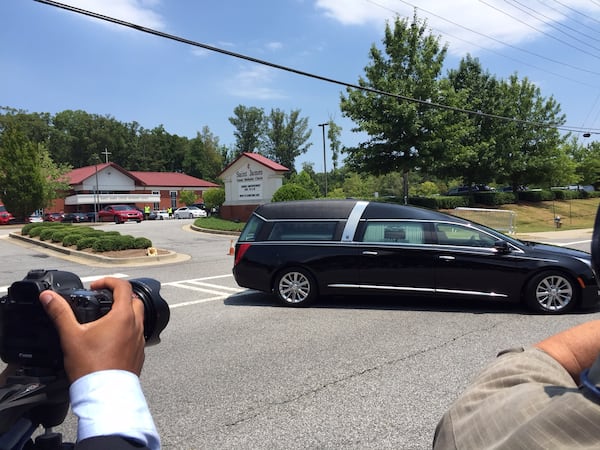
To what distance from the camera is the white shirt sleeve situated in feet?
3.16

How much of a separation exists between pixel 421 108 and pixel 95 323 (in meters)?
25.9

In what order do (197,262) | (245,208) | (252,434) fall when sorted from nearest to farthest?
(252,434)
(197,262)
(245,208)

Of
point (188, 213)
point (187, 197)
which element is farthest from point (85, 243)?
point (187, 197)

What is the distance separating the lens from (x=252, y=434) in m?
3.31

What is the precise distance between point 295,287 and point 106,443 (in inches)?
260

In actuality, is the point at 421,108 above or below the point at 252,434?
above


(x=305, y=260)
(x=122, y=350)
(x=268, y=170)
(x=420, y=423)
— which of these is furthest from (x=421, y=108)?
(x=122, y=350)

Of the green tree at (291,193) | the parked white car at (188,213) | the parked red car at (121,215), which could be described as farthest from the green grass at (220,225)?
the parked white car at (188,213)

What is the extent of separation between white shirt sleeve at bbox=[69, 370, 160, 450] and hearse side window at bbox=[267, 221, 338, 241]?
6602 mm

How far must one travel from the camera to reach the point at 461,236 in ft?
23.3

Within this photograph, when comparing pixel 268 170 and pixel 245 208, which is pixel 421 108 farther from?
pixel 245 208

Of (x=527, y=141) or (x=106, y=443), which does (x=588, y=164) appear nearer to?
(x=527, y=141)

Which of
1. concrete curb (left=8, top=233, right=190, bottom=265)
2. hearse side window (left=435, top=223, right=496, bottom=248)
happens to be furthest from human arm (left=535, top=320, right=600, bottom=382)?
concrete curb (left=8, top=233, right=190, bottom=265)

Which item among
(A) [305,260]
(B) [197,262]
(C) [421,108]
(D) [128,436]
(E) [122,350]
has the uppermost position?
(C) [421,108]
